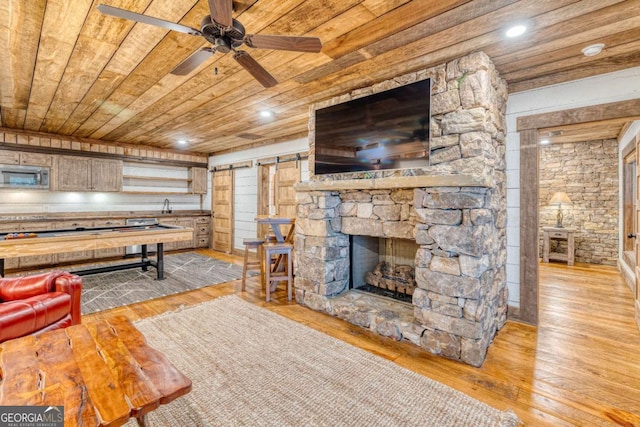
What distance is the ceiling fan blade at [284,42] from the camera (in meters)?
1.80

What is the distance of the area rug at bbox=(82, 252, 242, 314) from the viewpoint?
3783mm

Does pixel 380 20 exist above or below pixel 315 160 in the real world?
above

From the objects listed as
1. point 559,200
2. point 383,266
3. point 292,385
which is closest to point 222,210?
point 383,266

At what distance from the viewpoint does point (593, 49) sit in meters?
2.32

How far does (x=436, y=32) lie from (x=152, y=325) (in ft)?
11.8

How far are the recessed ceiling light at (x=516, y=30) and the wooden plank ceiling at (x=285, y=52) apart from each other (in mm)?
53

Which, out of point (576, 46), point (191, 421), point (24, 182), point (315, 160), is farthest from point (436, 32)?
point (24, 182)

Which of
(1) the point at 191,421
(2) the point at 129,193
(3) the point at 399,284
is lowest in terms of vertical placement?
(1) the point at 191,421

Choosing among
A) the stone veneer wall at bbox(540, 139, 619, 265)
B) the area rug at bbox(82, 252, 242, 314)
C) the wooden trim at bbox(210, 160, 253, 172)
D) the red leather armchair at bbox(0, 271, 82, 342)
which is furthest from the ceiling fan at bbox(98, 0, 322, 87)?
the stone veneer wall at bbox(540, 139, 619, 265)

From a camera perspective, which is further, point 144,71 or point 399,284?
point 399,284

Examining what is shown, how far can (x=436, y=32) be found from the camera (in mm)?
2168

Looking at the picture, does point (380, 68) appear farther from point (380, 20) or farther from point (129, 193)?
point (129, 193)

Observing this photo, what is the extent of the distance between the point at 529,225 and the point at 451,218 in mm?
1211

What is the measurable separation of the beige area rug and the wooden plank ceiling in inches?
92.9
